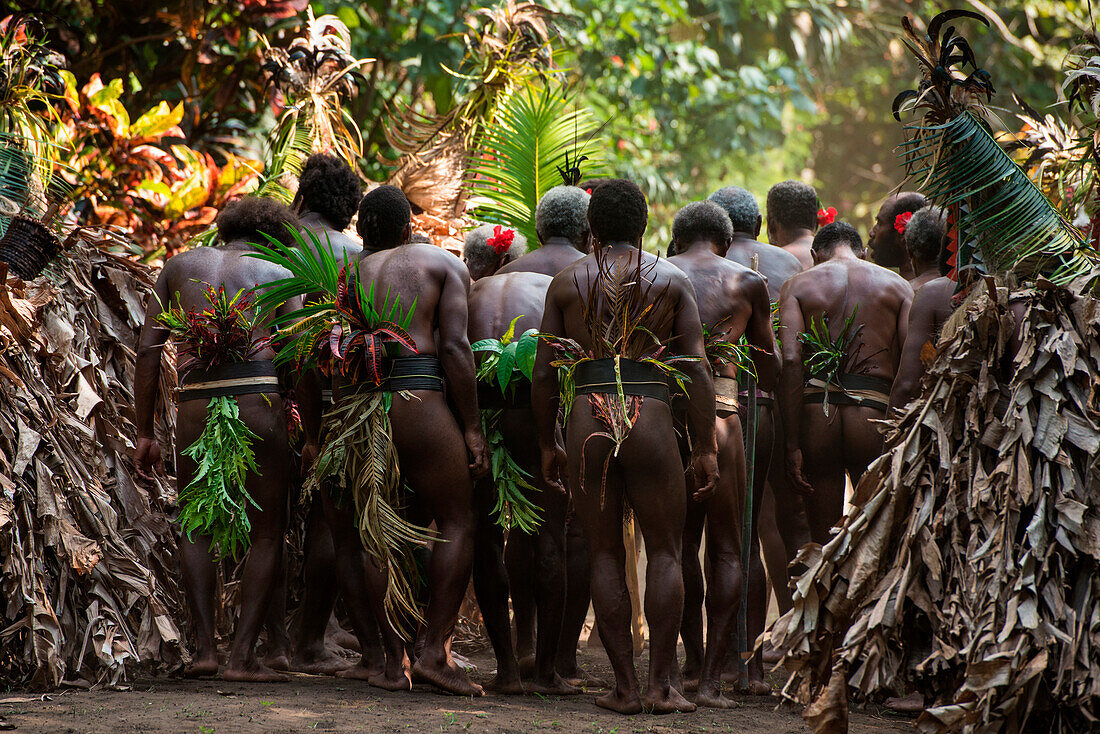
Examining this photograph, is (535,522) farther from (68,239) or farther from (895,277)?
(68,239)

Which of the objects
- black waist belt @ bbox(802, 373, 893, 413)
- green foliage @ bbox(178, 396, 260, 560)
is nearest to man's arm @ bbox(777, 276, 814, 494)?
black waist belt @ bbox(802, 373, 893, 413)

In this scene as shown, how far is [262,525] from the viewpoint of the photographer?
511 cm

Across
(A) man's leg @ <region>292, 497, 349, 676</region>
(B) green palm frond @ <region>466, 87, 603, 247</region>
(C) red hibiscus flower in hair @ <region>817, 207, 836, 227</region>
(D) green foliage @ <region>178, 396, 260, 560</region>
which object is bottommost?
(A) man's leg @ <region>292, 497, 349, 676</region>

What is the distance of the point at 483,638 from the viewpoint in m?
6.54

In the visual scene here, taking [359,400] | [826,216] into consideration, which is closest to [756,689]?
[359,400]

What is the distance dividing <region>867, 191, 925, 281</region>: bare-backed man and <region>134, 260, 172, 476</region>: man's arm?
406 centimetres

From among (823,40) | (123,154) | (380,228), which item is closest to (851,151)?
(823,40)

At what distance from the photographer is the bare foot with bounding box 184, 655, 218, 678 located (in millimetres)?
4910

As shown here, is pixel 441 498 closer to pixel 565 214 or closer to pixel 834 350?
pixel 565 214

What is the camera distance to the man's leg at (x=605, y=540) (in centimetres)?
448

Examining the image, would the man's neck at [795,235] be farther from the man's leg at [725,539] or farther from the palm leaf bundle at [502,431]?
the palm leaf bundle at [502,431]

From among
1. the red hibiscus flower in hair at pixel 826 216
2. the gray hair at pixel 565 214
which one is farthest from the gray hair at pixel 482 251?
the red hibiscus flower in hair at pixel 826 216

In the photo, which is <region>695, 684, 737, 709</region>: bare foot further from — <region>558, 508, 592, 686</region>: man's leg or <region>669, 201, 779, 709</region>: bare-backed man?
<region>558, 508, 592, 686</region>: man's leg

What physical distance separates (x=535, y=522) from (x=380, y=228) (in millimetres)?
1527
